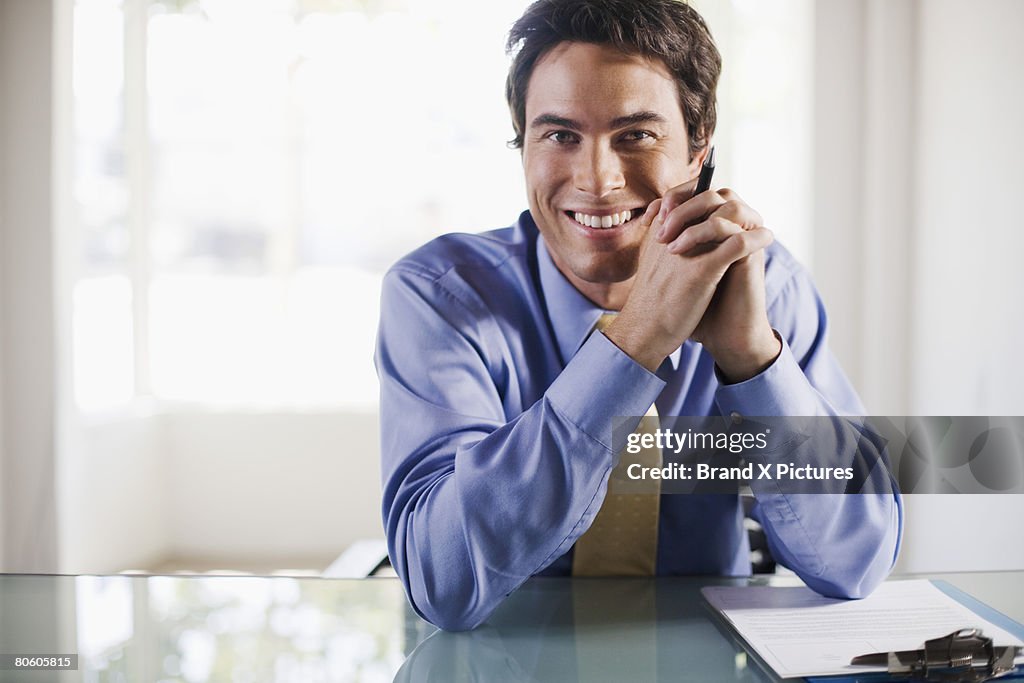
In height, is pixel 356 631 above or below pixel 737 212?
below

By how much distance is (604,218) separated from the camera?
3.32 ft

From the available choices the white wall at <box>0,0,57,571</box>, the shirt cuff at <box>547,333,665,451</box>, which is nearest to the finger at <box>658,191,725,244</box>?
the shirt cuff at <box>547,333,665,451</box>

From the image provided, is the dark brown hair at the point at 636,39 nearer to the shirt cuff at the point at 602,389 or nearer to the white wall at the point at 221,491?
the shirt cuff at the point at 602,389

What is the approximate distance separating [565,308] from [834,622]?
442 mm

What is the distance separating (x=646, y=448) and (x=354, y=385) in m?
0.51

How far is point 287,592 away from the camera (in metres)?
0.98

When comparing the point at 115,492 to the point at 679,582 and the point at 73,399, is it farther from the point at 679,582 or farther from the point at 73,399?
the point at 679,582

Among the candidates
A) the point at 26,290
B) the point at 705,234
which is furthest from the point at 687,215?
the point at 26,290

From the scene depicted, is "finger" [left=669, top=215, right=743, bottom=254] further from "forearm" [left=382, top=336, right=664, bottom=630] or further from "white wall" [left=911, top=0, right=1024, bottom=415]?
"white wall" [left=911, top=0, right=1024, bottom=415]

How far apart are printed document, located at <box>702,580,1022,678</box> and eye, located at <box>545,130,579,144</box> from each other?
54cm

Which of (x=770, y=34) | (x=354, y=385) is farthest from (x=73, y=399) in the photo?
(x=770, y=34)

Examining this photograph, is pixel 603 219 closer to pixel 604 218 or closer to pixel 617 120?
pixel 604 218

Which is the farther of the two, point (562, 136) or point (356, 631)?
point (562, 136)

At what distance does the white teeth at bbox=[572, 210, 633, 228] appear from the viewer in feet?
3.29
